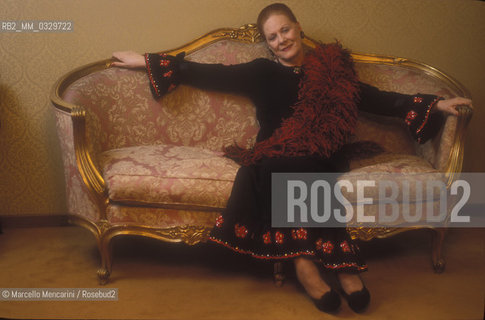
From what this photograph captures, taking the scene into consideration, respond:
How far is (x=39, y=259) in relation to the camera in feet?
7.02

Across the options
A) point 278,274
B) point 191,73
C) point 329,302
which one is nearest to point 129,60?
point 191,73

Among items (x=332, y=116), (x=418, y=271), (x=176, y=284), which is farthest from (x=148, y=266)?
(x=418, y=271)

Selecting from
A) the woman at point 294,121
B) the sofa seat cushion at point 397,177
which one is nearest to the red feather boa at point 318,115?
the woman at point 294,121

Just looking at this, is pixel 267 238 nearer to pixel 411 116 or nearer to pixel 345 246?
pixel 345 246

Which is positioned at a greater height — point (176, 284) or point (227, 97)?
point (227, 97)

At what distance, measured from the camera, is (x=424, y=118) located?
6.90 ft

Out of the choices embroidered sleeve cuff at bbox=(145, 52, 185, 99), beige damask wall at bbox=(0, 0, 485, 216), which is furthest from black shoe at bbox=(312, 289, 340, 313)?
beige damask wall at bbox=(0, 0, 485, 216)

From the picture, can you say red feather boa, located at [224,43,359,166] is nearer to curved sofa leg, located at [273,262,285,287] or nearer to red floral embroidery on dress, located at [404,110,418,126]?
red floral embroidery on dress, located at [404,110,418,126]

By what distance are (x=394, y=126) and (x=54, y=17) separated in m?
1.84

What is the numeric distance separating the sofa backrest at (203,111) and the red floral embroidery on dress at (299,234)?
0.73m

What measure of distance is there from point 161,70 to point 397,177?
1196mm

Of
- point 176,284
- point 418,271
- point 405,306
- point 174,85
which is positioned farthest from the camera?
point 174,85

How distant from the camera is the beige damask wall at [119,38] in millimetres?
2455

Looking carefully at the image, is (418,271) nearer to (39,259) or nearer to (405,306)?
(405,306)
